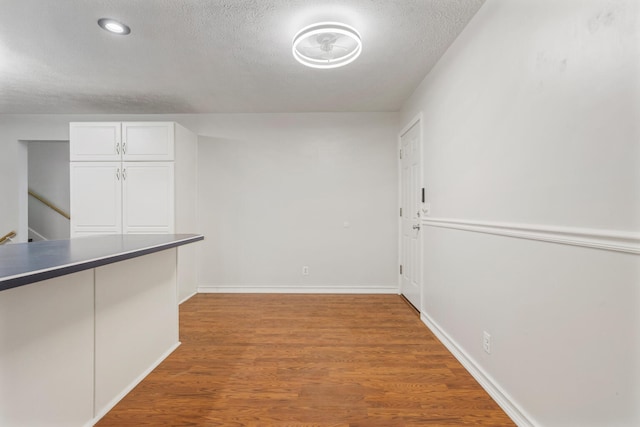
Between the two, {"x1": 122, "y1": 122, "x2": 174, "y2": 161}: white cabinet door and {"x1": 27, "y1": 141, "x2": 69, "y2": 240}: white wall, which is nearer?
{"x1": 122, "y1": 122, "x2": 174, "y2": 161}: white cabinet door

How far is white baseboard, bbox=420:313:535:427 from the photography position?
1.49m

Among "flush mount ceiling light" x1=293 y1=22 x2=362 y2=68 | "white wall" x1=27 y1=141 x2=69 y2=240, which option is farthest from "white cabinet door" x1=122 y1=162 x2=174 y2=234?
"white wall" x1=27 y1=141 x2=69 y2=240

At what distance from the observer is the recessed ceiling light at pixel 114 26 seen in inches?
78.7

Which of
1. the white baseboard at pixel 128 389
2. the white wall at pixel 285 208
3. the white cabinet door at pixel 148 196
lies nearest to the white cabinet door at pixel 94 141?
the white cabinet door at pixel 148 196

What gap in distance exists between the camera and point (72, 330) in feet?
→ 4.51

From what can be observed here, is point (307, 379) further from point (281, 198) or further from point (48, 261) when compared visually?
point (281, 198)

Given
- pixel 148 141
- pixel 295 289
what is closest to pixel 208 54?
pixel 148 141

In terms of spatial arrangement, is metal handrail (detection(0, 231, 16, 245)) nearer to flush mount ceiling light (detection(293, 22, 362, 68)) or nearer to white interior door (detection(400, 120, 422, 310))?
flush mount ceiling light (detection(293, 22, 362, 68))

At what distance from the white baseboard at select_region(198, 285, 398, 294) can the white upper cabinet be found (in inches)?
71.2

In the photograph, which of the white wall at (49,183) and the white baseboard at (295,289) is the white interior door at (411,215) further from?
the white wall at (49,183)

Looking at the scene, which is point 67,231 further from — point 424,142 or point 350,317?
point 424,142

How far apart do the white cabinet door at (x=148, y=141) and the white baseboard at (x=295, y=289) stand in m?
1.82

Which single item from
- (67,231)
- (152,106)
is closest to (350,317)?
(152,106)

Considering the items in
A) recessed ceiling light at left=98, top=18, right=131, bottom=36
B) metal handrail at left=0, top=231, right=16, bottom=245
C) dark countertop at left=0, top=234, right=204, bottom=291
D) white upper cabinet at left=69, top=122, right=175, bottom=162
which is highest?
recessed ceiling light at left=98, top=18, right=131, bottom=36
